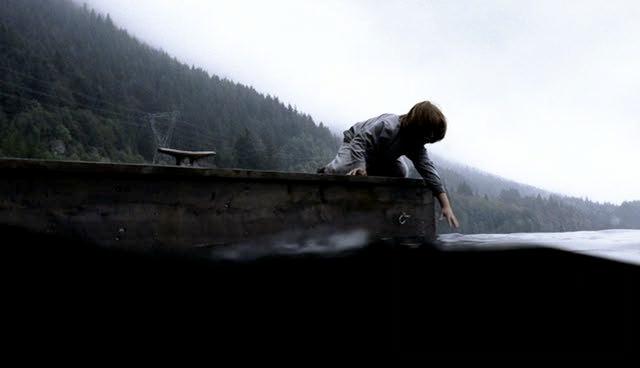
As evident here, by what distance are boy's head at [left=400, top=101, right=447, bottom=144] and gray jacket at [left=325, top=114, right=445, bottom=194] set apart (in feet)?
0.60

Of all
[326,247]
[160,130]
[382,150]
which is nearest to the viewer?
[326,247]

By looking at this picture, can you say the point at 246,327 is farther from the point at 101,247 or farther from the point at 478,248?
the point at 478,248

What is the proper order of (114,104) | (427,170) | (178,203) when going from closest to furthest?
(178,203)
(427,170)
(114,104)

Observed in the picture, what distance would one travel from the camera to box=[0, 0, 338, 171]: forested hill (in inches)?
2591

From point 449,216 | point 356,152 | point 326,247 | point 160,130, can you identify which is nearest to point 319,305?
point 326,247

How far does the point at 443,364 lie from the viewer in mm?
1177

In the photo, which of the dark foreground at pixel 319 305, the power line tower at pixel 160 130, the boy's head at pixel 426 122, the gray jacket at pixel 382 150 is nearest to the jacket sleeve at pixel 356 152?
the gray jacket at pixel 382 150

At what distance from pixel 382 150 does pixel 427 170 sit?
45cm

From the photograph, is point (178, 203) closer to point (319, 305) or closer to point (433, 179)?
point (319, 305)

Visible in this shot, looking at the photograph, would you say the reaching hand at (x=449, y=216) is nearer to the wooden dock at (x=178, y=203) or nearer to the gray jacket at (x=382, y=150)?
the gray jacket at (x=382, y=150)

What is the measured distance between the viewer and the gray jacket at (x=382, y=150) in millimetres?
3635

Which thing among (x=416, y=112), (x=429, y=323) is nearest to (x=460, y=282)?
(x=429, y=323)

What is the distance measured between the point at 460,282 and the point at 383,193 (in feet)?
4.91

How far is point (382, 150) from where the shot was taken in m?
3.88
